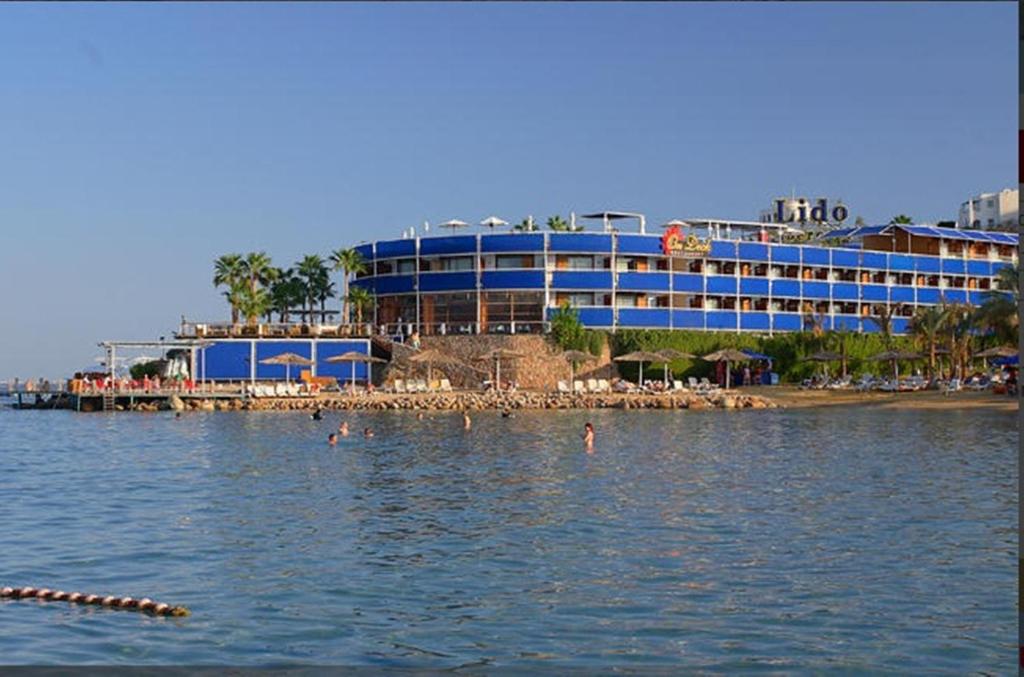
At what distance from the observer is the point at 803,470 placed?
118 feet

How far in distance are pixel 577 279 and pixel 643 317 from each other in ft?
19.1

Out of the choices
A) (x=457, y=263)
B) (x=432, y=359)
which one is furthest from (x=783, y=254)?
(x=432, y=359)

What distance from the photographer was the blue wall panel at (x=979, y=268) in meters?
111

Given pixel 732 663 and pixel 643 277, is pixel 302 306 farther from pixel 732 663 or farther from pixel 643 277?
pixel 732 663

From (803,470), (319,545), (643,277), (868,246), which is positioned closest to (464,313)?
(643,277)

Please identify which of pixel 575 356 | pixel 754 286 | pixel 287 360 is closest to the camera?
pixel 287 360

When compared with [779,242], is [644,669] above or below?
below

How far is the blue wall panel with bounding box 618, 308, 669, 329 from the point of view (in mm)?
92000

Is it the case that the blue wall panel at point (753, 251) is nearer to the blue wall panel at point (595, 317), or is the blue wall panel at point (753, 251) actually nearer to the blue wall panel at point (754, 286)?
the blue wall panel at point (754, 286)

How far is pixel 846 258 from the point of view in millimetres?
102625

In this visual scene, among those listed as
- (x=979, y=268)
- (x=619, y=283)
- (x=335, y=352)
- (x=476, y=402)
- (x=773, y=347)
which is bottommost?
(x=476, y=402)

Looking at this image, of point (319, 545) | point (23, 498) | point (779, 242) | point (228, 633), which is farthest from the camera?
point (779, 242)

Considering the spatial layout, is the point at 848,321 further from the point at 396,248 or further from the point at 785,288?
the point at 396,248

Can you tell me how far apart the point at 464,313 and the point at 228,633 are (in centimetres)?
7815
